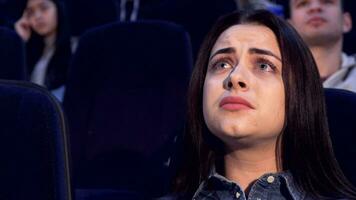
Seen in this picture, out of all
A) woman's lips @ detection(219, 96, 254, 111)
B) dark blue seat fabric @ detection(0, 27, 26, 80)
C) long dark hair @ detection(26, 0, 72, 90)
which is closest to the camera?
woman's lips @ detection(219, 96, 254, 111)

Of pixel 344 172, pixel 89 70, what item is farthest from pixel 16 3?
pixel 344 172

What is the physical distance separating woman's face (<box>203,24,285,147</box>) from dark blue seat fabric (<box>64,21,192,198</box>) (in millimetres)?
424

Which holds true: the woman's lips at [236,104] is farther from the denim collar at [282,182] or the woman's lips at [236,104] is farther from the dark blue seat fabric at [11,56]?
the dark blue seat fabric at [11,56]

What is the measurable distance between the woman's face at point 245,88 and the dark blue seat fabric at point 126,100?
0.42m

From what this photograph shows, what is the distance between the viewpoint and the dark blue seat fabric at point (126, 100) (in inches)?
54.6

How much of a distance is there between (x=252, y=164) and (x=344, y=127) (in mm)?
142

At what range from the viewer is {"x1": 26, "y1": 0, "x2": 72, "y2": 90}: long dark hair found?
1.98 metres

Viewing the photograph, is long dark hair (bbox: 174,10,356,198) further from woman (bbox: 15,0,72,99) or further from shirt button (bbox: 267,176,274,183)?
Answer: woman (bbox: 15,0,72,99)

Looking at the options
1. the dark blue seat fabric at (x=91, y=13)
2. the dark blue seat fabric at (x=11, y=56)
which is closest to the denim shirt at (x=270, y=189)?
the dark blue seat fabric at (x=11, y=56)

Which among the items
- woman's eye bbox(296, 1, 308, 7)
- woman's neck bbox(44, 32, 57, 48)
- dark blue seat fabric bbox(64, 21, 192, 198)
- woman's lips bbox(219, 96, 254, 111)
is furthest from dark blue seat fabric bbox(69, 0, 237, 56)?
woman's lips bbox(219, 96, 254, 111)

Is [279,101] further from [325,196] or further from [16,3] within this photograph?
[16,3]

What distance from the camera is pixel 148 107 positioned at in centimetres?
142

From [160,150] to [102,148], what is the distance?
14 cm

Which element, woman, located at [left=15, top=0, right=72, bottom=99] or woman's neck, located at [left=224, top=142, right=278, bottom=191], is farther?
woman, located at [left=15, top=0, right=72, bottom=99]
